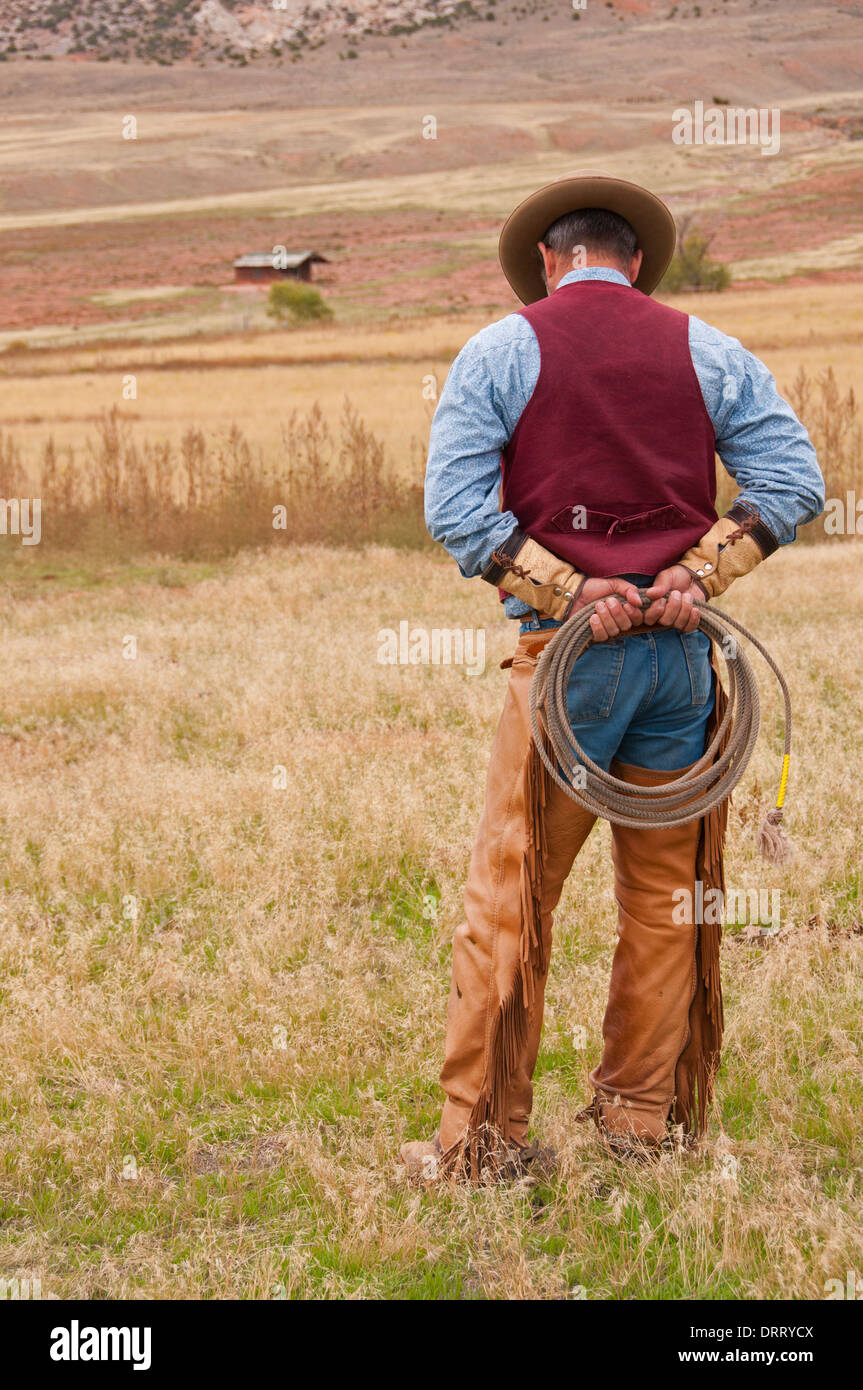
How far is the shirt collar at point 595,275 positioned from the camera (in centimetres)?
304

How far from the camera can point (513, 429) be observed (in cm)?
298

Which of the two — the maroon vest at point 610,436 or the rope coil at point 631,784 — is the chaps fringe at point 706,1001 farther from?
the maroon vest at point 610,436

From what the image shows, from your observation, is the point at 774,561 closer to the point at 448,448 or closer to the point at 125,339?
the point at 448,448

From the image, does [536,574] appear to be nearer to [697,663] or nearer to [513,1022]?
[697,663]

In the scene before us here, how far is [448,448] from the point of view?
2.95 m

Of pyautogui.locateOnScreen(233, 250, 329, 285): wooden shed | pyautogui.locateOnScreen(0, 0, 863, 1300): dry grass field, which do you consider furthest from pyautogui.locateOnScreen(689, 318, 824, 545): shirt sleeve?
pyautogui.locateOnScreen(233, 250, 329, 285): wooden shed

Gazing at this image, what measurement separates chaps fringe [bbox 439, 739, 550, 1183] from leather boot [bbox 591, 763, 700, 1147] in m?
0.27

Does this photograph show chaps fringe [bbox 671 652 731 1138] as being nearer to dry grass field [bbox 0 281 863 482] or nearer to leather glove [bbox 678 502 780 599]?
leather glove [bbox 678 502 780 599]

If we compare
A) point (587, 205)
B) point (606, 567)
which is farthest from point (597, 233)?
point (606, 567)

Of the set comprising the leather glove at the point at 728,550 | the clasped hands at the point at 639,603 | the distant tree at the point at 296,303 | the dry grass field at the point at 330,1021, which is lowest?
the dry grass field at the point at 330,1021

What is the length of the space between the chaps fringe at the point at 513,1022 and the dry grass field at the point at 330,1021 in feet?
0.37

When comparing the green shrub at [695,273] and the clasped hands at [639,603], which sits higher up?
the green shrub at [695,273]

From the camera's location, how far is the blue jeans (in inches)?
119
